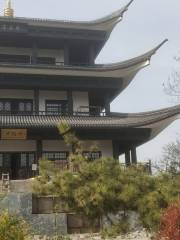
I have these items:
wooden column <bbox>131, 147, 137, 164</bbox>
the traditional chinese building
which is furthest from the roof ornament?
wooden column <bbox>131, 147, 137, 164</bbox>

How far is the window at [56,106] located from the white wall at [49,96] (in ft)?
0.65

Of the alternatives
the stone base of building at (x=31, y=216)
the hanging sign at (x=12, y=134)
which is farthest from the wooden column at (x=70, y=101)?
the stone base of building at (x=31, y=216)

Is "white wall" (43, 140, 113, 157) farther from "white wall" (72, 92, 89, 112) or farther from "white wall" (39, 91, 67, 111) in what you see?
"white wall" (72, 92, 89, 112)

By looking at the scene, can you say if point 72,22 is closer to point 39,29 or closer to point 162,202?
point 39,29

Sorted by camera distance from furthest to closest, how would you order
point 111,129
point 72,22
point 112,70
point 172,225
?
1. point 72,22
2. point 112,70
3. point 111,129
4. point 172,225

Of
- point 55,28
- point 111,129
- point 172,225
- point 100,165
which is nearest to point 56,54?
point 55,28

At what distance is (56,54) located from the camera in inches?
901

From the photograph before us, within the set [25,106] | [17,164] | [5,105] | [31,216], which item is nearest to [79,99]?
[25,106]

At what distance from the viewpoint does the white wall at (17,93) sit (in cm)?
2075

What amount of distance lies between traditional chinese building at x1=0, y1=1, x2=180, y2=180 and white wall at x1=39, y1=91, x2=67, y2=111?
5 centimetres

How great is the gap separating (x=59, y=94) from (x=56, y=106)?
0.63 metres

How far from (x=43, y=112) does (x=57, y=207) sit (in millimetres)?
11183

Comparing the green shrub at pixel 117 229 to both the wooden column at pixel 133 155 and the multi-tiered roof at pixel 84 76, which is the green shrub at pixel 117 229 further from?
the wooden column at pixel 133 155

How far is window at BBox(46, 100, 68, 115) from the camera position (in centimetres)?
2102
